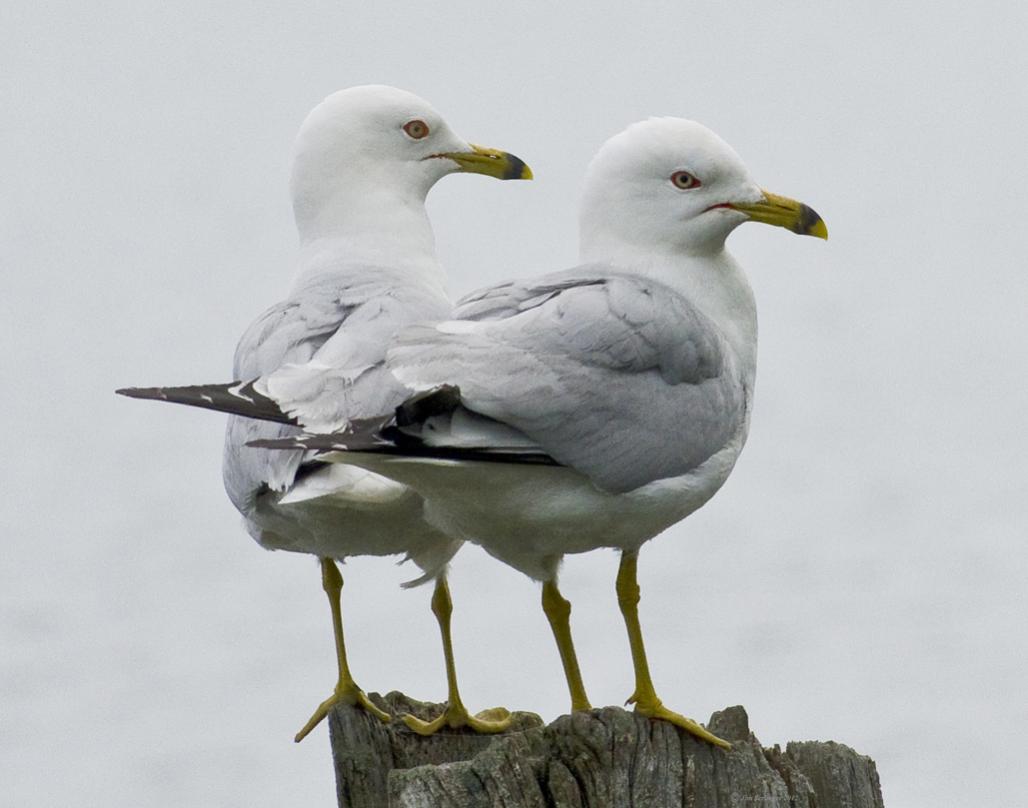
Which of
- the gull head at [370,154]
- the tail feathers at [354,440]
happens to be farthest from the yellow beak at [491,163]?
the tail feathers at [354,440]

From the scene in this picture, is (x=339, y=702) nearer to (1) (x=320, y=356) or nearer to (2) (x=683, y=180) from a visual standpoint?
(1) (x=320, y=356)

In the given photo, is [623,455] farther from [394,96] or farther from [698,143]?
[394,96]

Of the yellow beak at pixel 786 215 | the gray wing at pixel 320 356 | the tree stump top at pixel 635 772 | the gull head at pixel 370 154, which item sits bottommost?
the tree stump top at pixel 635 772

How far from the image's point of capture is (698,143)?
20.9 feet

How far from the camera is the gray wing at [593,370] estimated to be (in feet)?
17.8

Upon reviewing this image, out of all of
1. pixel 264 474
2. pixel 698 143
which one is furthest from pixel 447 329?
pixel 698 143

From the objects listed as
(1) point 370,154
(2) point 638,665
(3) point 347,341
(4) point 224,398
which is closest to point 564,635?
(2) point 638,665

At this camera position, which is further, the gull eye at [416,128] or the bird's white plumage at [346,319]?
the gull eye at [416,128]

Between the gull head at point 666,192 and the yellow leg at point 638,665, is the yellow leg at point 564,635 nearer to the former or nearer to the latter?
the yellow leg at point 638,665

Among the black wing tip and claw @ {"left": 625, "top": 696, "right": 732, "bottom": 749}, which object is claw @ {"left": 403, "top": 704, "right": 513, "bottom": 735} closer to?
claw @ {"left": 625, "top": 696, "right": 732, "bottom": 749}

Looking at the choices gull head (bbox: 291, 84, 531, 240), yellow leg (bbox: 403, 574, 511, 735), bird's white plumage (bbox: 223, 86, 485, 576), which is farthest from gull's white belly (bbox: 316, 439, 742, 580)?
gull head (bbox: 291, 84, 531, 240)

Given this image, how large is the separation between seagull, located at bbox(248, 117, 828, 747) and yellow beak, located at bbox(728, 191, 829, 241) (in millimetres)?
18

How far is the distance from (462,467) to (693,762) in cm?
92

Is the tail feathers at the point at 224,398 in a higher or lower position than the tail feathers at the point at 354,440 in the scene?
higher
